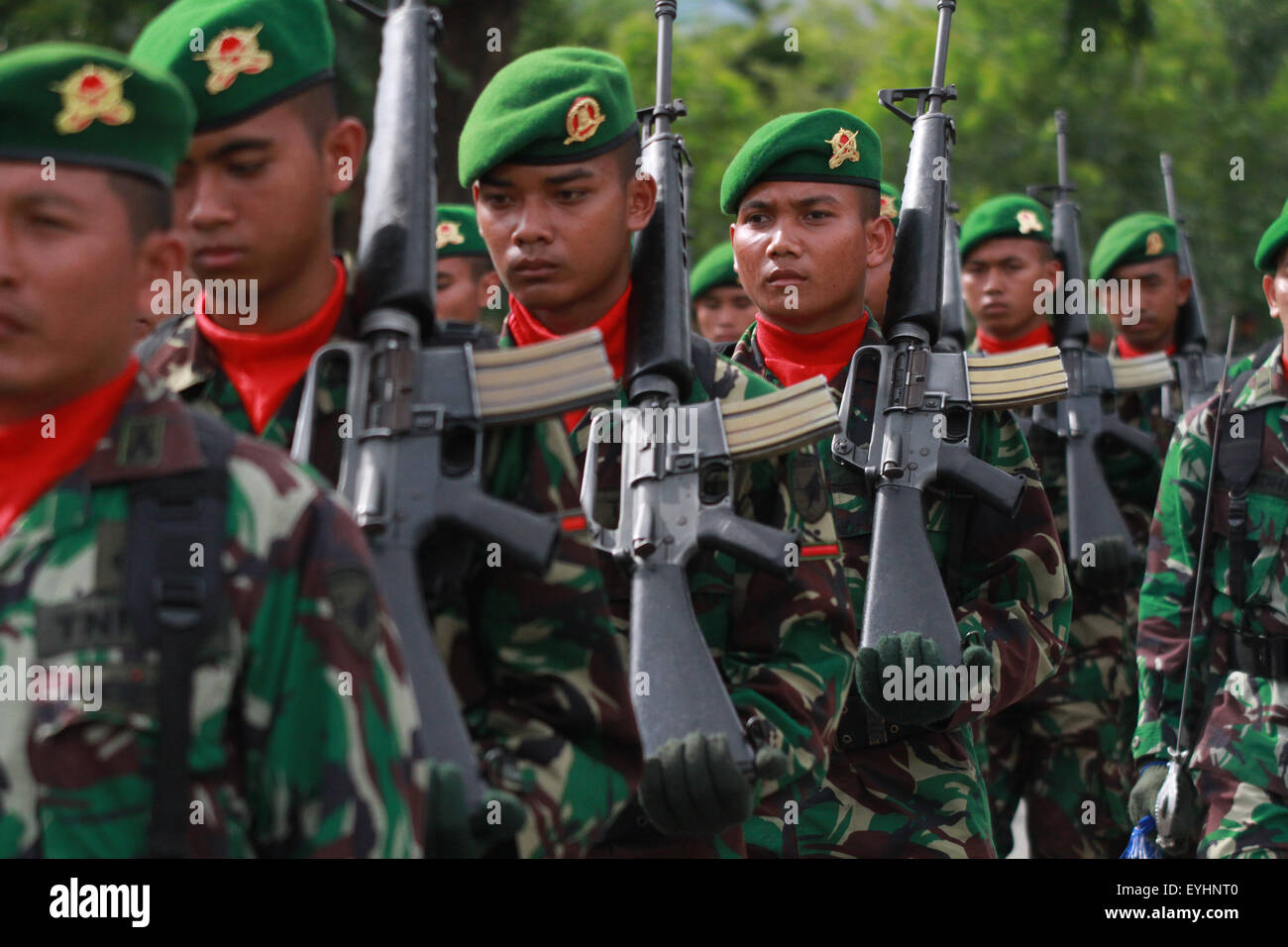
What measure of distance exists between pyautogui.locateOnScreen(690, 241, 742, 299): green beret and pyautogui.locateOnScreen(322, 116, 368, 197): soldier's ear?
5413mm

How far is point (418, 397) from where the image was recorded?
117 inches

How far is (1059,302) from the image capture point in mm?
8398

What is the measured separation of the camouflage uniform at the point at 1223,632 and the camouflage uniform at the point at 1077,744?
7.00 ft

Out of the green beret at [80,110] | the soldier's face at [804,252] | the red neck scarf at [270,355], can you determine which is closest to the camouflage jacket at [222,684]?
the green beret at [80,110]

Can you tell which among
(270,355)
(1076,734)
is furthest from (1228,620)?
(270,355)

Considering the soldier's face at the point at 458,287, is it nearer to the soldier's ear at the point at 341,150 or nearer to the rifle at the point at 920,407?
the rifle at the point at 920,407

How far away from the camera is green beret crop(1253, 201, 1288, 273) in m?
4.93

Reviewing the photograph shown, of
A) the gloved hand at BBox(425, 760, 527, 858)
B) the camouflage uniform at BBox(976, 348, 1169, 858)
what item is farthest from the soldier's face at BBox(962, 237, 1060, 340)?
the gloved hand at BBox(425, 760, 527, 858)

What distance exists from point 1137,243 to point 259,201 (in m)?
7.54

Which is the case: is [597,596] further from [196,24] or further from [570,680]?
→ [196,24]

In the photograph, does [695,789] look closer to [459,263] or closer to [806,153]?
[806,153]

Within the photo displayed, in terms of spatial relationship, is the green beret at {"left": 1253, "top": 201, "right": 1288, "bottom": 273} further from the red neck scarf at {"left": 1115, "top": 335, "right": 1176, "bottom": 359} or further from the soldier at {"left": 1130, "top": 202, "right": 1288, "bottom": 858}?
the red neck scarf at {"left": 1115, "top": 335, "right": 1176, "bottom": 359}

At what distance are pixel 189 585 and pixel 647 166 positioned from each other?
242cm
